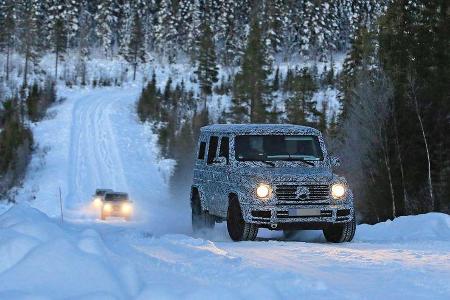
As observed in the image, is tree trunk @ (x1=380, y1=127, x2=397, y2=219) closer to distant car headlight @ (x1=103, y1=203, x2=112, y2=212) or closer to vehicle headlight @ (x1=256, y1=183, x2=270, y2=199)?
distant car headlight @ (x1=103, y1=203, x2=112, y2=212)

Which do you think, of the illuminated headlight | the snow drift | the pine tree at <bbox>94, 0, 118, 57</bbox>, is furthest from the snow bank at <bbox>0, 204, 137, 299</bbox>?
the pine tree at <bbox>94, 0, 118, 57</bbox>

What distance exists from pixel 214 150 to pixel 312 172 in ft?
7.90

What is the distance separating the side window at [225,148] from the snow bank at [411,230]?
2.94 meters

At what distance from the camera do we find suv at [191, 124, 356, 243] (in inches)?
449

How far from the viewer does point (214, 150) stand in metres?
13.5

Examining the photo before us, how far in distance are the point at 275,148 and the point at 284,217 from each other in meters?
1.69

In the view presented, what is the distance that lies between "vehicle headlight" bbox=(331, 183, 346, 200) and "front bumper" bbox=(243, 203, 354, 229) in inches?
6.1

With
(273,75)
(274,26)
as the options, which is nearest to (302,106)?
(273,75)

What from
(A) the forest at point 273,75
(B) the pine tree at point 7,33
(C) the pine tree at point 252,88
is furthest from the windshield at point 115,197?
(B) the pine tree at point 7,33

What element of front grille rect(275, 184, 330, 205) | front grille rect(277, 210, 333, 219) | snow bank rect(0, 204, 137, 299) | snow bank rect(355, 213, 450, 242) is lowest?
snow bank rect(355, 213, 450, 242)

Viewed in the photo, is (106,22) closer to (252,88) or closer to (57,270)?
(252,88)

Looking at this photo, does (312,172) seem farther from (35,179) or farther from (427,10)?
(35,179)

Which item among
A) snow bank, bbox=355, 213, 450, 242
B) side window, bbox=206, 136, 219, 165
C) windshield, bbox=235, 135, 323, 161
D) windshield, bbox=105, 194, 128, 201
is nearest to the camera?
windshield, bbox=235, 135, 323, 161

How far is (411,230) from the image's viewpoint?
45.5 ft
